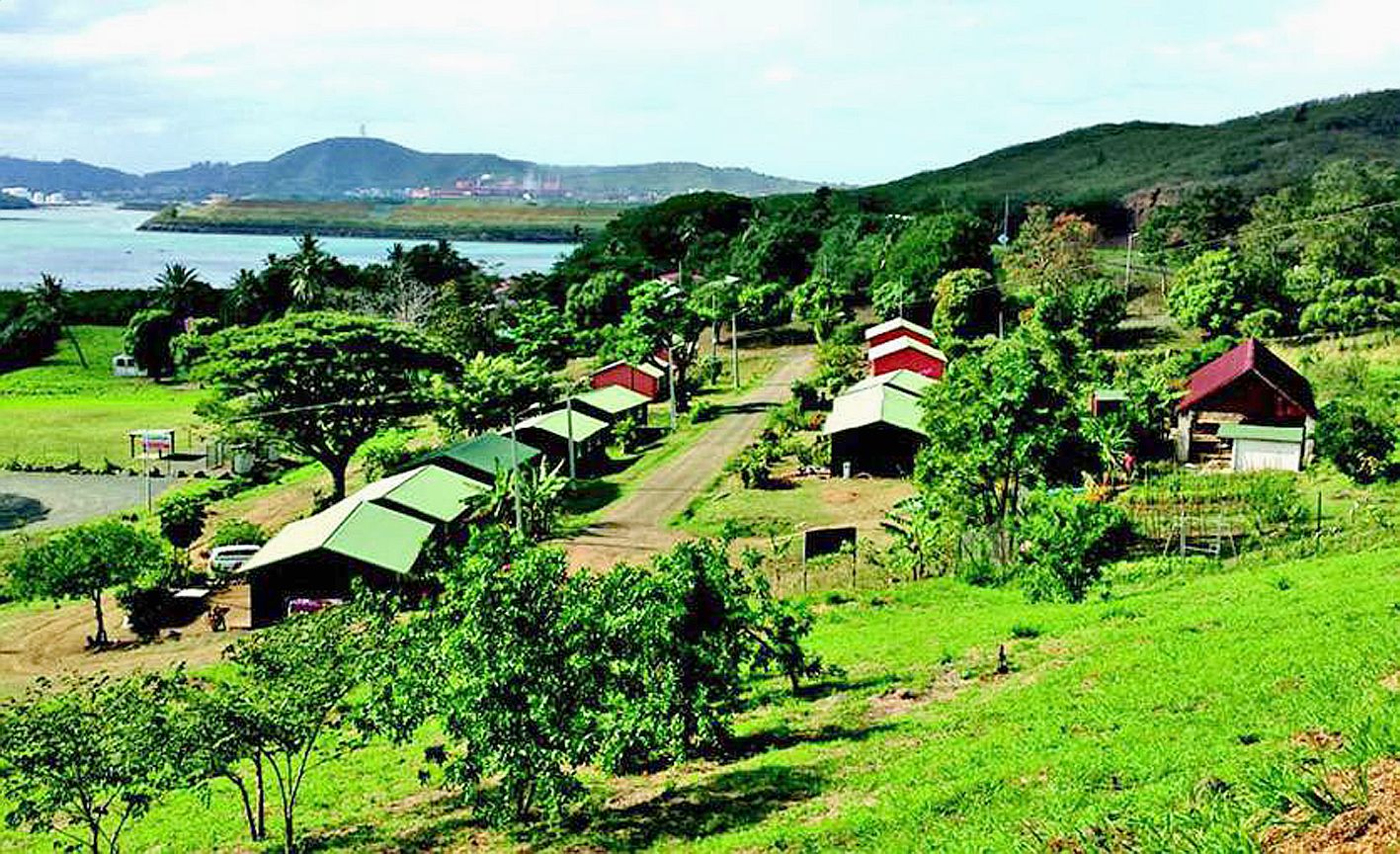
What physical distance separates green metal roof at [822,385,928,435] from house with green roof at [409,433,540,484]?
38.7 feet

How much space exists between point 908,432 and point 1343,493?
1566 centimetres

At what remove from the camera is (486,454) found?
46.0m

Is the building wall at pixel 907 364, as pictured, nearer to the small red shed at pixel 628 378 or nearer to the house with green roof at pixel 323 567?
the small red shed at pixel 628 378

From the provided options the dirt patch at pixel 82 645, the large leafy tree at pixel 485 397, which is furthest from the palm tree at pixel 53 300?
the dirt patch at pixel 82 645

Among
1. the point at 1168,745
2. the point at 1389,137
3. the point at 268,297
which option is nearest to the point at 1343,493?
the point at 1168,745

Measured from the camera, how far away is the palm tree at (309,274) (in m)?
91.1

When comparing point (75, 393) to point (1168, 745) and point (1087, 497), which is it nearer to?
point (1087, 497)

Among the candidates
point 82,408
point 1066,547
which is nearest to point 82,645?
point 1066,547

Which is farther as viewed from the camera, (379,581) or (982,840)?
(379,581)

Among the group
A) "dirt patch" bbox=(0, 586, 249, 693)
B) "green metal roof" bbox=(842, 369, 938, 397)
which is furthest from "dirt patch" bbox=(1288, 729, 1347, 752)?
"green metal roof" bbox=(842, 369, 938, 397)

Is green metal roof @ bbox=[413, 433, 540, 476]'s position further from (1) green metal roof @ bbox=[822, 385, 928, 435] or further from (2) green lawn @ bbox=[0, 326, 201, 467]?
(2) green lawn @ bbox=[0, 326, 201, 467]

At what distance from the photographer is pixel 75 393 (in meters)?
83.2

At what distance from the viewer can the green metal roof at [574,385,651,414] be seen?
56.5m

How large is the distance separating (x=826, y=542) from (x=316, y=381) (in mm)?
21805
